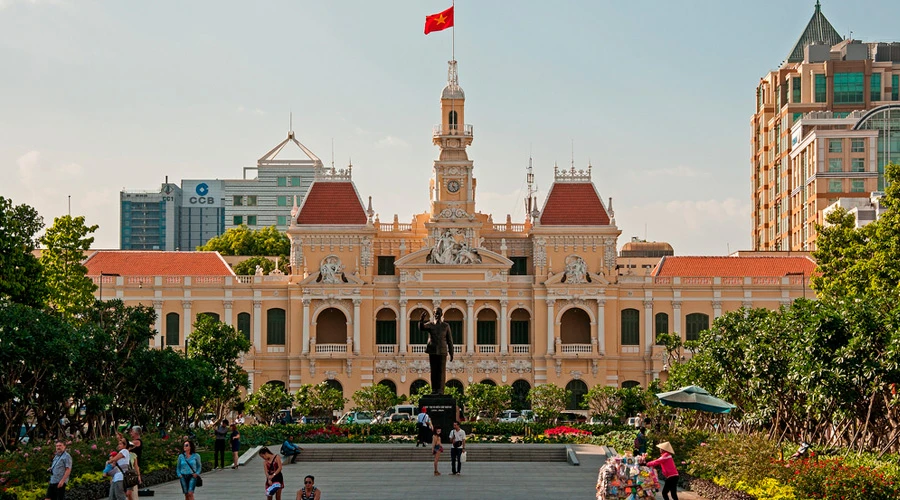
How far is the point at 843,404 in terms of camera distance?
126 feet

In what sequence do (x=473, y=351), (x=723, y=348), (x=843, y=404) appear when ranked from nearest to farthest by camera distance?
(x=843, y=404) → (x=723, y=348) → (x=473, y=351)

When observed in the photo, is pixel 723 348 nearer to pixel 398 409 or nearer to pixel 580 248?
pixel 398 409

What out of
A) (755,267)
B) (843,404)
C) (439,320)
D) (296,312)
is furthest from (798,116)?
(843,404)

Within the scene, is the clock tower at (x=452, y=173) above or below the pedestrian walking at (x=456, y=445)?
above

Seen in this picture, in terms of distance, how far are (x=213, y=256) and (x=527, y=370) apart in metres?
22.3

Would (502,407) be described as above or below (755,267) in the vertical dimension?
below

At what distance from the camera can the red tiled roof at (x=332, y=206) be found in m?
89.8

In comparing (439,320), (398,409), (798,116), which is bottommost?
(398,409)

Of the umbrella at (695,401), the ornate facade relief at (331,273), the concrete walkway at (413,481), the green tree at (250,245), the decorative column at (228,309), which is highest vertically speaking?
the green tree at (250,245)

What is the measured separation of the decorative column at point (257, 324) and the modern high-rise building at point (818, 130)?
159ft

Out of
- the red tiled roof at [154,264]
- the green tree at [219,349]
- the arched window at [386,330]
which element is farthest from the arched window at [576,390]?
the green tree at [219,349]

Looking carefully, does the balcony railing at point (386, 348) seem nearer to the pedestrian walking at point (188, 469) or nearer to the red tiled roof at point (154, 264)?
the red tiled roof at point (154, 264)

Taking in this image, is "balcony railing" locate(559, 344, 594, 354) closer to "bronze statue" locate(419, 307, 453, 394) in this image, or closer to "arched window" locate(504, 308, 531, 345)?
"arched window" locate(504, 308, 531, 345)

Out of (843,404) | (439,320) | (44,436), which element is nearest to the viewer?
(843,404)
